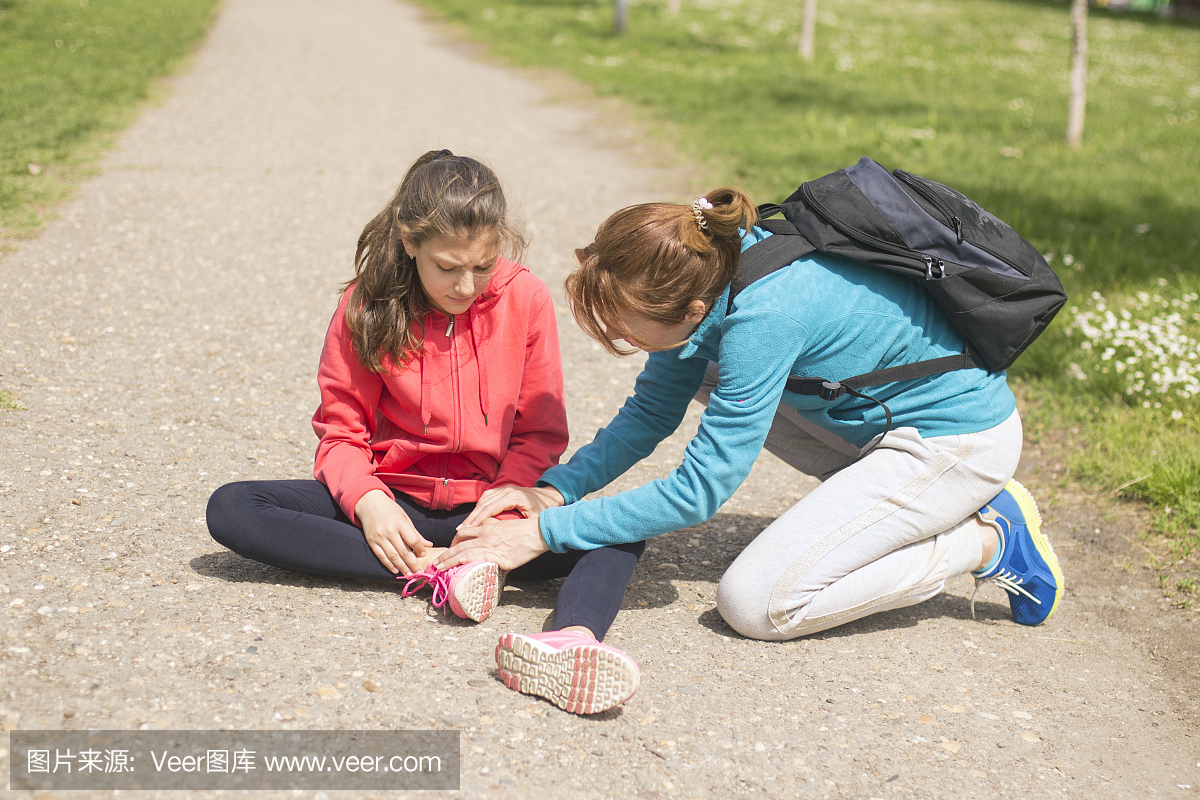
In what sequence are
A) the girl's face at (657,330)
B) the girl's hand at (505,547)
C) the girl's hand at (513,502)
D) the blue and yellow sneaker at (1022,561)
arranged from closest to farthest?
1. the girl's face at (657,330)
2. the girl's hand at (505,547)
3. the girl's hand at (513,502)
4. the blue and yellow sneaker at (1022,561)

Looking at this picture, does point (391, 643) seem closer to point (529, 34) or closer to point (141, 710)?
point (141, 710)

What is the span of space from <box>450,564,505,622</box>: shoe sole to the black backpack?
0.99 meters

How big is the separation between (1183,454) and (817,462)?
193 centimetres

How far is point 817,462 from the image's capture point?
3.33 meters

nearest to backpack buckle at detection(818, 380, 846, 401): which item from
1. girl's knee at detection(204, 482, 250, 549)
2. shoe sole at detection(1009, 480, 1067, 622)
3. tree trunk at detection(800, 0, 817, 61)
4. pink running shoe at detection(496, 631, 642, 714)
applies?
shoe sole at detection(1009, 480, 1067, 622)

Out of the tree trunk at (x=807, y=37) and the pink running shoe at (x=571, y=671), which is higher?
the tree trunk at (x=807, y=37)

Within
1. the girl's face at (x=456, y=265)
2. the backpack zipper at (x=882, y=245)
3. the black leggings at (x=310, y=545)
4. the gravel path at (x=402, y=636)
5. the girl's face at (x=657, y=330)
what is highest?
the backpack zipper at (x=882, y=245)

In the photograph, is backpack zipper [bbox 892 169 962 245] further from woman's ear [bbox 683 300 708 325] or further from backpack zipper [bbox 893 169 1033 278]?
woman's ear [bbox 683 300 708 325]

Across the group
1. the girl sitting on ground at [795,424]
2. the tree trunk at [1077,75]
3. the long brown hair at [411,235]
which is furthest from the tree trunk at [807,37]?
the long brown hair at [411,235]

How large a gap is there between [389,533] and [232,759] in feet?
2.58

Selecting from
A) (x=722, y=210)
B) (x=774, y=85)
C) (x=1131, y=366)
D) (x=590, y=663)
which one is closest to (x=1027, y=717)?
(x=590, y=663)

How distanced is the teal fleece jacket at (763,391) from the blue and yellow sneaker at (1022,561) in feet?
1.12

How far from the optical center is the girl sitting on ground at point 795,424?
2.57 metres

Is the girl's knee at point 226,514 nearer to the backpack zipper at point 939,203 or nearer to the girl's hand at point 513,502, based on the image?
the girl's hand at point 513,502
